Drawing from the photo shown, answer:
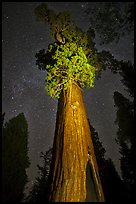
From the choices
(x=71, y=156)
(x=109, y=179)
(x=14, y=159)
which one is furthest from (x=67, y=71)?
(x=14, y=159)

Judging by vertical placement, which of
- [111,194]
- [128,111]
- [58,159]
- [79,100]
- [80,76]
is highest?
[128,111]

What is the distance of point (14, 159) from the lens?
20.3 metres

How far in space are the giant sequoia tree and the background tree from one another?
11.9 meters

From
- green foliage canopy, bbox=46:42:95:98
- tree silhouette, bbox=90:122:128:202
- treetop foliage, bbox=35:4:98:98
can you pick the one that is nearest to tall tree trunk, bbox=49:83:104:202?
green foliage canopy, bbox=46:42:95:98

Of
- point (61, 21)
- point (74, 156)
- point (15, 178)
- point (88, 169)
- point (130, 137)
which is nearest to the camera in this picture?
point (74, 156)

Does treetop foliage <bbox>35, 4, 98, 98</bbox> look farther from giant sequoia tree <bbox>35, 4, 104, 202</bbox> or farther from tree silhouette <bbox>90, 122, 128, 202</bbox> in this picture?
tree silhouette <bbox>90, 122, 128, 202</bbox>

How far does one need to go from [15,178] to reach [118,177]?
9419mm

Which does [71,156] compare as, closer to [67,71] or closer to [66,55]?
[67,71]

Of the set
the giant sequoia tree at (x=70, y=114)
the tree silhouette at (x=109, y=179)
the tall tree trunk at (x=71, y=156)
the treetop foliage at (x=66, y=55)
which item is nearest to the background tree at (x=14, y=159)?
the tree silhouette at (x=109, y=179)

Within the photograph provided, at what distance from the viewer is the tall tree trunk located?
6684 mm

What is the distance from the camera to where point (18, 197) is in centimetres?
1958

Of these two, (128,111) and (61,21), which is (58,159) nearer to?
(61,21)

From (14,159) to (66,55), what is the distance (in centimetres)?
1418

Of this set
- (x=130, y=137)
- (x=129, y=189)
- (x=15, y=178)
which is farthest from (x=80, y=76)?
(x=15, y=178)
